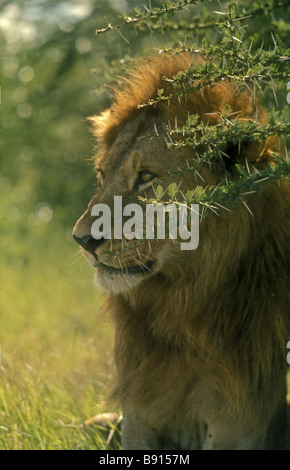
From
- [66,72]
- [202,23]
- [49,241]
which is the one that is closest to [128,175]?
[202,23]

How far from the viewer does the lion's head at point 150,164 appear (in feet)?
8.64

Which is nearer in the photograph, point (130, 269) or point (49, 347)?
point (130, 269)

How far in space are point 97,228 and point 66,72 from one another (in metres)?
4.74

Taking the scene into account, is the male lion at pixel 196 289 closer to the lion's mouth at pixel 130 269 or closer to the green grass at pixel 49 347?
the lion's mouth at pixel 130 269

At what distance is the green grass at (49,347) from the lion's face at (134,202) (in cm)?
39

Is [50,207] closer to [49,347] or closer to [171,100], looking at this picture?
[49,347]

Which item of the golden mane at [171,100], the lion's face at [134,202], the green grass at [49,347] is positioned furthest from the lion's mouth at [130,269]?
the golden mane at [171,100]

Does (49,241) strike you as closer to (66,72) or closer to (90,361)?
(66,72)

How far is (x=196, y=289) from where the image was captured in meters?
2.74

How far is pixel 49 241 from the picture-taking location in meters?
8.50

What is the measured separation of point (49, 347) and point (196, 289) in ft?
9.70

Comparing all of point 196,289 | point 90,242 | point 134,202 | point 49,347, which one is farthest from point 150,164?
point 49,347

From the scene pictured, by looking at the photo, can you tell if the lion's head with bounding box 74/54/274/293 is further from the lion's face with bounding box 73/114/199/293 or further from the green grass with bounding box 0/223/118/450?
the green grass with bounding box 0/223/118/450

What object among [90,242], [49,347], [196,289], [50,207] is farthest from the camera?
[50,207]
